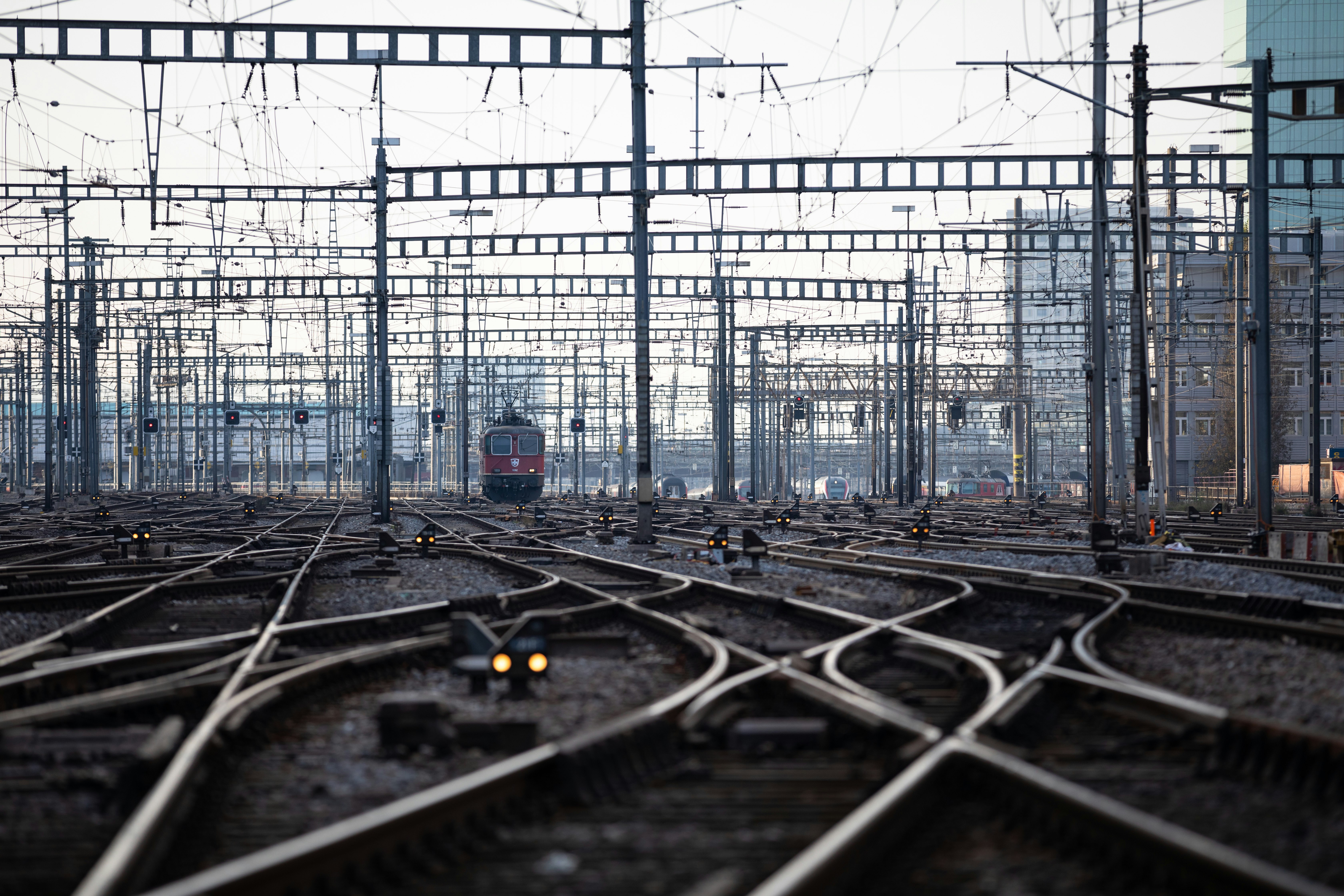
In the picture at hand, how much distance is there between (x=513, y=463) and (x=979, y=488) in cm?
3259

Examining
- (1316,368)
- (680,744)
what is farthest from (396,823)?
(1316,368)

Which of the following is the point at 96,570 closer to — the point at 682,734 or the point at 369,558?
the point at 369,558

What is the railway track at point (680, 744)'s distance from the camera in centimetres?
387

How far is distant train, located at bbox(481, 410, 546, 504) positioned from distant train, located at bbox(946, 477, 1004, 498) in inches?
1100

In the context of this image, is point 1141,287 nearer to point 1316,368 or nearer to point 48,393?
point 1316,368

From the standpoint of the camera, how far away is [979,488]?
68.8 metres

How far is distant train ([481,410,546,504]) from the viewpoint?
44.4 meters

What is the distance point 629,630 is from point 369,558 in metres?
8.84

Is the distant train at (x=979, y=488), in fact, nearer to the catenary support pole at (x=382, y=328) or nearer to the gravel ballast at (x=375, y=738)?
the catenary support pole at (x=382, y=328)

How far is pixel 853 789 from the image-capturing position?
4.73 m

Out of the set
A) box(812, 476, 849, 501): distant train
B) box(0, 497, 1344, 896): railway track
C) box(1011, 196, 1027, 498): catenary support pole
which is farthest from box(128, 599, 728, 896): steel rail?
box(812, 476, 849, 501): distant train

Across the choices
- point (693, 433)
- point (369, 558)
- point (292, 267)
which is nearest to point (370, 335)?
point (292, 267)

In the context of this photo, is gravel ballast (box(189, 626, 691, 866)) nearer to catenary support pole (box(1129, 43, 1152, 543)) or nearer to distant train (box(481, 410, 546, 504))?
catenary support pole (box(1129, 43, 1152, 543))

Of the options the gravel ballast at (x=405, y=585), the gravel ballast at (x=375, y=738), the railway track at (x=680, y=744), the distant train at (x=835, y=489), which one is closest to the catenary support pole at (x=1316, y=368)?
the railway track at (x=680, y=744)
